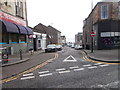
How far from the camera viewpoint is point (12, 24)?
Answer: 450 inches

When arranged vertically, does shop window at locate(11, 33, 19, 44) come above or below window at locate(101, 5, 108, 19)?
below

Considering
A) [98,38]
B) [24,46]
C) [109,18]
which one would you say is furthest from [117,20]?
[24,46]

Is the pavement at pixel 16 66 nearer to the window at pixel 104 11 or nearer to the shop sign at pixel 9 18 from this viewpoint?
the shop sign at pixel 9 18

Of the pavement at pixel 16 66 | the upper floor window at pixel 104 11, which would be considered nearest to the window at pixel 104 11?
the upper floor window at pixel 104 11

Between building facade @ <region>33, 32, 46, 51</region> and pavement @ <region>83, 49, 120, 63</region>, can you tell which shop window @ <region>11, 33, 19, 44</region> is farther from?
pavement @ <region>83, 49, 120, 63</region>

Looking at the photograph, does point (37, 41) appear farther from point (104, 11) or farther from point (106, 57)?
point (106, 57)

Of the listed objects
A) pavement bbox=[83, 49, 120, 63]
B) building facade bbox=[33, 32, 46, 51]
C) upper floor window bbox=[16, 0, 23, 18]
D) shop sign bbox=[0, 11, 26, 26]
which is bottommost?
pavement bbox=[83, 49, 120, 63]

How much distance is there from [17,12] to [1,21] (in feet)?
15.9

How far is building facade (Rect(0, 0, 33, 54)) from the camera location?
34.5 ft

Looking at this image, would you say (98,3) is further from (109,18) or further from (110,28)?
(110,28)

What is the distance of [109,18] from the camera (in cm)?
1659

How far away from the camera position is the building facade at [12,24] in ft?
34.5

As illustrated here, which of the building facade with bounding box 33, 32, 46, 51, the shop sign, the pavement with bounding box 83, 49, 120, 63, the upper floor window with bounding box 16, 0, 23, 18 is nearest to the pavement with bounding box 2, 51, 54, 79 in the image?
the pavement with bounding box 83, 49, 120, 63

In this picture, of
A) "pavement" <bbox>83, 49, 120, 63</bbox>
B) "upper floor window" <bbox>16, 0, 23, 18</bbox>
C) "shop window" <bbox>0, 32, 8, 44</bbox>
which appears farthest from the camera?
"upper floor window" <bbox>16, 0, 23, 18</bbox>
